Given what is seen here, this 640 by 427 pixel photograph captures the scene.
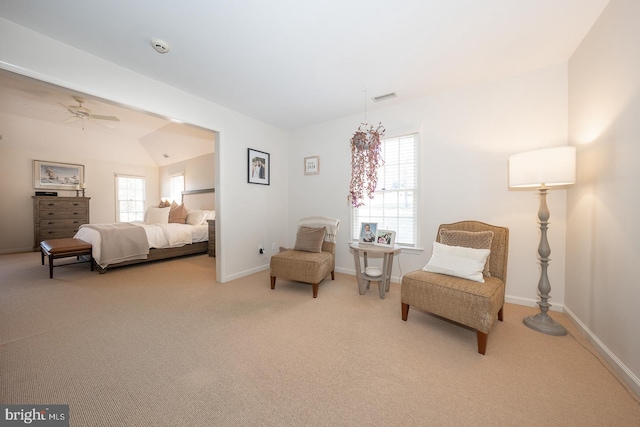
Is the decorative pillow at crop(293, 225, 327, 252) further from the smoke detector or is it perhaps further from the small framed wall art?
the smoke detector

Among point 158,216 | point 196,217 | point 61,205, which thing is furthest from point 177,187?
point 61,205

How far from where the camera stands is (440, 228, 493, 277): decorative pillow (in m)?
2.23

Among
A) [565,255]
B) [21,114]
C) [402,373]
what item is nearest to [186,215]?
[21,114]

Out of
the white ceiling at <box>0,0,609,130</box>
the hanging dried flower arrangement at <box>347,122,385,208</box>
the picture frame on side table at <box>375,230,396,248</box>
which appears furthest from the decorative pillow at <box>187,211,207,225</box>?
the picture frame on side table at <box>375,230,396,248</box>

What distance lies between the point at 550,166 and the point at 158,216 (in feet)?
22.3

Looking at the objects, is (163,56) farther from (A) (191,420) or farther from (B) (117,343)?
(A) (191,420)

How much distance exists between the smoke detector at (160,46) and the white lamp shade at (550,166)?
11.0 feet

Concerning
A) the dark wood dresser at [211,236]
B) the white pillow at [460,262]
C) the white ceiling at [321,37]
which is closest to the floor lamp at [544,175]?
the white pillow at [460,262]

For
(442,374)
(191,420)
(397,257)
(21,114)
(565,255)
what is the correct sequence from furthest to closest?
(21,114) < (397,257) < (565,255) < (442,374) < (191,420)

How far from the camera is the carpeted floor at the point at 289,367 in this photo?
1.24 metres

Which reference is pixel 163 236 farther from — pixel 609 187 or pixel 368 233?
pixel 609 187

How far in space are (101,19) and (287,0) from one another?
1.51 meters

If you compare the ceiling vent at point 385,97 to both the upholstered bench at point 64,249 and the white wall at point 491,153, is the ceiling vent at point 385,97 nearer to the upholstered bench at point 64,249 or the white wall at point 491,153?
the white wall at point 491,153

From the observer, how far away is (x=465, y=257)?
2152 mm
